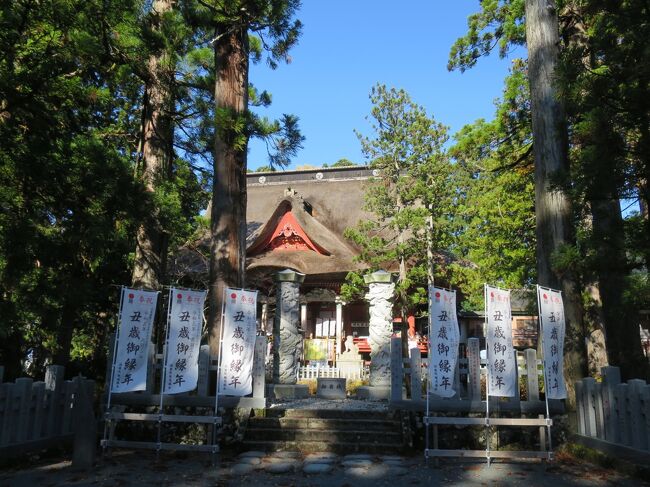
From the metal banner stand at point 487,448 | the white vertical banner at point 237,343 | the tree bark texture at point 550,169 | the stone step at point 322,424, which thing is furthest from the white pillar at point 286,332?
the tree bark texture at point 550,169

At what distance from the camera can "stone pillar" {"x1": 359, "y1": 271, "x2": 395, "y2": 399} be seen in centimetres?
1101

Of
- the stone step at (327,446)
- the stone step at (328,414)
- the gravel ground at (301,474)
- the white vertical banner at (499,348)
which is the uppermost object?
the white vertical banner at (499,348)

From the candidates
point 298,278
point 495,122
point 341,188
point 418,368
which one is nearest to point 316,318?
point 341,188

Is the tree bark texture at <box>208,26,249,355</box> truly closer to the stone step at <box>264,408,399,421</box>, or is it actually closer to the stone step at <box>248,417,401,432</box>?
the stone step at <box>248,417,401,432</box>

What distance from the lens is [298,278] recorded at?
41.3 feet

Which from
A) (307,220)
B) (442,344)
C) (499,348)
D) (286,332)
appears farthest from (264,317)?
(499,348)

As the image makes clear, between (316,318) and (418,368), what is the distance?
14397 millimetres

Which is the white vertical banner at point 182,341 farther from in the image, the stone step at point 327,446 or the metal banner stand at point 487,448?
the metal banner stand at point 487,448

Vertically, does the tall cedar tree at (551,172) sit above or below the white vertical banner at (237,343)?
above

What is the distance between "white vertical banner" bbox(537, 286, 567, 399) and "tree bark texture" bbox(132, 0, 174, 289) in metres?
6.30

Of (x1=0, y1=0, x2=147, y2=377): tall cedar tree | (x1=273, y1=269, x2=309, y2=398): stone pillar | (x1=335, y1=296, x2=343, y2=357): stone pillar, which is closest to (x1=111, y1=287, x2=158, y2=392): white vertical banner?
(x1=0, y1=0, x2=147, y2=377): tall cedar tree

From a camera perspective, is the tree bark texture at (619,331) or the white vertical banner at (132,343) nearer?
the white vertical banner at (132,343)

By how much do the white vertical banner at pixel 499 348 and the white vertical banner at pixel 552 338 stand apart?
43 centimetres

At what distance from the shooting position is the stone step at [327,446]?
7.14 metres
